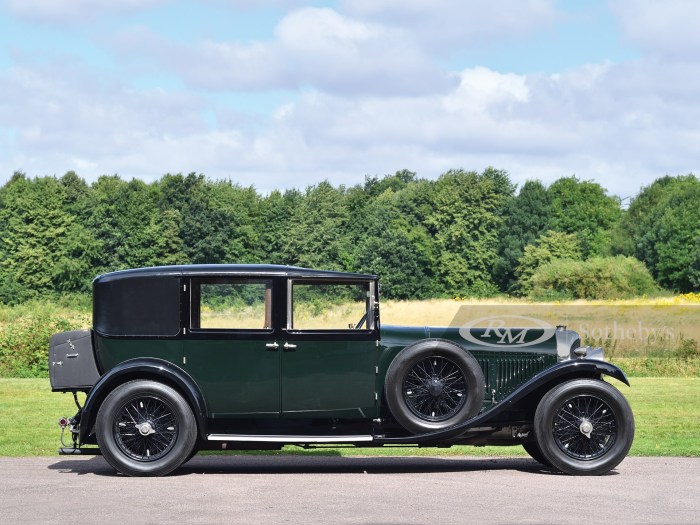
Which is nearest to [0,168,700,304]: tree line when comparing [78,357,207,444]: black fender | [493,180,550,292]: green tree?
[493,180,550,292]: green tree

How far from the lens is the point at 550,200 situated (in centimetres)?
8394

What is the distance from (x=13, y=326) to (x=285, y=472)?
52.8 ft

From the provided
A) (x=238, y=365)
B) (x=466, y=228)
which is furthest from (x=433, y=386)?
(x=466, y=228)

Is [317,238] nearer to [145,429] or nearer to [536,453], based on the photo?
[536,453]

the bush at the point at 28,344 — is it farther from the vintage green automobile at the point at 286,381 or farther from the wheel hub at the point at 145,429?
the wheel hub at the point at 145,429

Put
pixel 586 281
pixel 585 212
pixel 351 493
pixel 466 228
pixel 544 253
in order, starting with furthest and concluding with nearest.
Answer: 1. pixel 585 212
2. pixel 466 228
3. pixel 544 253
4. pixel 586 281
5. pixel 351 493

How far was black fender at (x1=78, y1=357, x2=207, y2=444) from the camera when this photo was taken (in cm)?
1012

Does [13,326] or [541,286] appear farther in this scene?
[541,286]

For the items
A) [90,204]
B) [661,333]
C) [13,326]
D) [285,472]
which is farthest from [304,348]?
[90,204]

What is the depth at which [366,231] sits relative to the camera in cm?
8444

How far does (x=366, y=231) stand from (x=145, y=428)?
74525 millimetres

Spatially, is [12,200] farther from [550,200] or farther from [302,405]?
[302,405]

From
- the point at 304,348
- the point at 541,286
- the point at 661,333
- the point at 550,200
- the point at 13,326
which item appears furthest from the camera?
the point at 550,200

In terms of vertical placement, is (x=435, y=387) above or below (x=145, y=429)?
above
